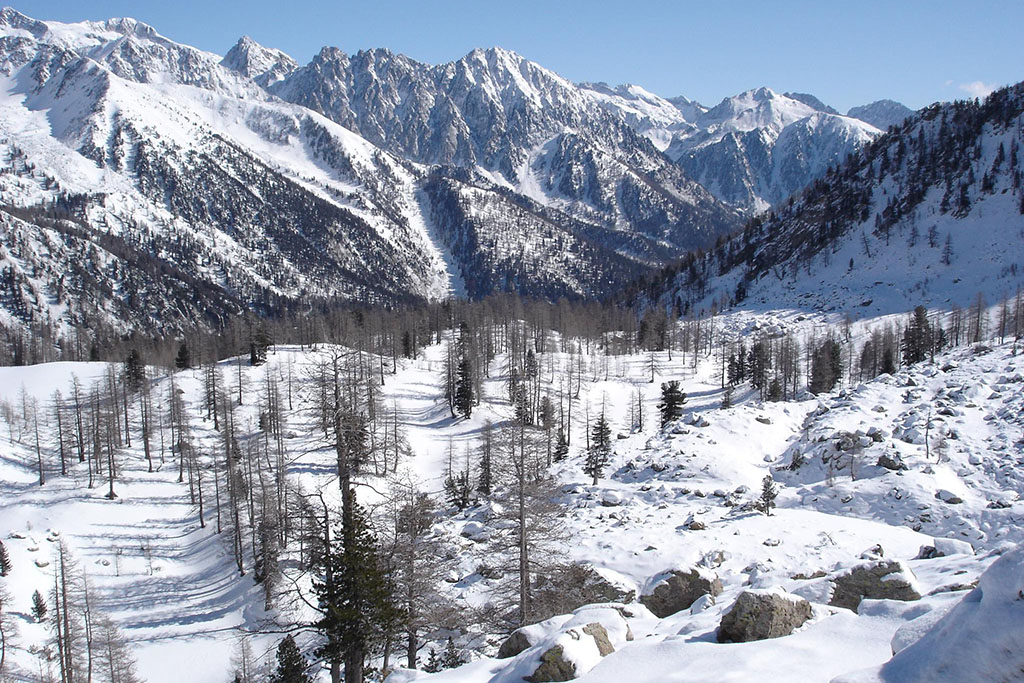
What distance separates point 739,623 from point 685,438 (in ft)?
145

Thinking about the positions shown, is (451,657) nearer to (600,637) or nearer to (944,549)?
(600,637)

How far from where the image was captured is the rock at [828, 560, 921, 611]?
50.9 feet

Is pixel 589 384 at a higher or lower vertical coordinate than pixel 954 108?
lower

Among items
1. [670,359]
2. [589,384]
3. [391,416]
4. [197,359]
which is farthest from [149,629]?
[670,359]

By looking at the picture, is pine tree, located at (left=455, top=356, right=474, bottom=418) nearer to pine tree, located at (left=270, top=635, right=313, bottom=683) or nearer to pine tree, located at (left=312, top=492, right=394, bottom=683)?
pine tree, located at (left=270, top=635, right=313, bottom=683)

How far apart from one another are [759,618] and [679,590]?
371 inches

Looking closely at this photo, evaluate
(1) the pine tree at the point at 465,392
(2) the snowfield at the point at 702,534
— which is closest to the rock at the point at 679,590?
(2) the snowfield at the point at 702,534

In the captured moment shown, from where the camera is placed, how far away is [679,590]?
21078mm

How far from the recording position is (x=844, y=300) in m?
145

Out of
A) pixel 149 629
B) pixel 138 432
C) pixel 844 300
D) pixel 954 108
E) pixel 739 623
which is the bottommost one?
pixel 149 629

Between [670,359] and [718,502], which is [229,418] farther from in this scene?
[670,359]

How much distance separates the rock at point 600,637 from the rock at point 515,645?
2.63 meters

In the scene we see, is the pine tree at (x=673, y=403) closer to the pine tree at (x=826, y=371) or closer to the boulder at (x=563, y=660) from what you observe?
the pine tree at (x=826, y=371)

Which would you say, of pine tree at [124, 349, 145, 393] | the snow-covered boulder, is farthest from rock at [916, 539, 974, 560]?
pine tree at [124, 349, 145, 393]
